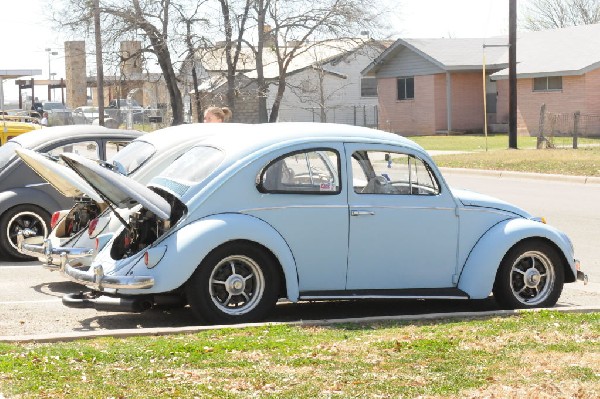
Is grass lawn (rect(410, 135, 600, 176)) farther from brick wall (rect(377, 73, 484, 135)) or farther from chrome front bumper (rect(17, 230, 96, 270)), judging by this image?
chrome front bumper (rect(17, 230, 96, 270))

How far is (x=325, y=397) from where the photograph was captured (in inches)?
238

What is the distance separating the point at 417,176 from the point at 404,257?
2.33 ft

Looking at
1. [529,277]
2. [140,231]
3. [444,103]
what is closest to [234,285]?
[140,231]

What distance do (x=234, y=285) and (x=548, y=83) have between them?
4169cm

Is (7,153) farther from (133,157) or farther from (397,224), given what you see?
(397,224)

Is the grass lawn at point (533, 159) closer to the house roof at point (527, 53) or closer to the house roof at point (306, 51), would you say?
the house roof at point (306, 51)

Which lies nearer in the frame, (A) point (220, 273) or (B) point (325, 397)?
(B) point (325, 397)

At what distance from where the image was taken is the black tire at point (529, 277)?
9.68 m

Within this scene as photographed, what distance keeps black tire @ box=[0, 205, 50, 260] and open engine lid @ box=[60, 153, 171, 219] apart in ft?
13.9

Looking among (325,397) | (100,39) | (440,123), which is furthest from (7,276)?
(440,123)

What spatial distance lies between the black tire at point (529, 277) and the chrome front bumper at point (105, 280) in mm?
2944

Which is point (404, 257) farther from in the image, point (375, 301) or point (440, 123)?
point (440, 123)

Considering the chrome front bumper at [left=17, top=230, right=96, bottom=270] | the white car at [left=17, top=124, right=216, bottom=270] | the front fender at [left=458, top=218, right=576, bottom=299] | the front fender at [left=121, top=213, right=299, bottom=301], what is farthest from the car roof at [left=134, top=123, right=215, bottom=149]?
the front fender at [left=458, top=218, right=576, bottom=299]

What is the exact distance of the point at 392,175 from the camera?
974cm
